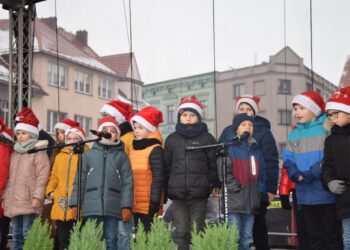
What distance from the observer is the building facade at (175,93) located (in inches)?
278

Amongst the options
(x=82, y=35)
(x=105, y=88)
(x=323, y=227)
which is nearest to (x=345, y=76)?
(x=323, y=227)

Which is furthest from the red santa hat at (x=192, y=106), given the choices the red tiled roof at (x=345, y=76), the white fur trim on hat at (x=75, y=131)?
the red tiled roof at (x=345, y=76)

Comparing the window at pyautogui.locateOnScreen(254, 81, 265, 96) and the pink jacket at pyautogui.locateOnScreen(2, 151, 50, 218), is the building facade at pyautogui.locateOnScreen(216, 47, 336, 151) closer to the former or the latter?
the window at pyautogui.locateOnScreen(254, 81, 265, 96)

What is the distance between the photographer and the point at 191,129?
12.9 ft

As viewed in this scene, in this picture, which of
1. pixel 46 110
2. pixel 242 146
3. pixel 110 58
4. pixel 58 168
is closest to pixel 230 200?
pixel 242 146

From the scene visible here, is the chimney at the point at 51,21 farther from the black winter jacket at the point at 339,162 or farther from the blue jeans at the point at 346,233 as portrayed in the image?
the blue jeans at the point at 346,233

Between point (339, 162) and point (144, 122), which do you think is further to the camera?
point (144, 122)

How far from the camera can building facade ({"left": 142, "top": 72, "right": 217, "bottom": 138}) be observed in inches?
278

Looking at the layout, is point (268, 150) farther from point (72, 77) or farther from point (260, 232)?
point (72, 77)

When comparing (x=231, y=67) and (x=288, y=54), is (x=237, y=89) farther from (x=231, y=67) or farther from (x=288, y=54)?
(x=288, y=54)

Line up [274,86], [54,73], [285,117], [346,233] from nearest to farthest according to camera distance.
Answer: [346,233] < [285,117] < [274,86] < [54,73]

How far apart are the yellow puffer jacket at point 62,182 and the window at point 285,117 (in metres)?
3.82

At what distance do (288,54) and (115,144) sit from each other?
3681mm

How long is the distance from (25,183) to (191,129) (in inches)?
57.5
